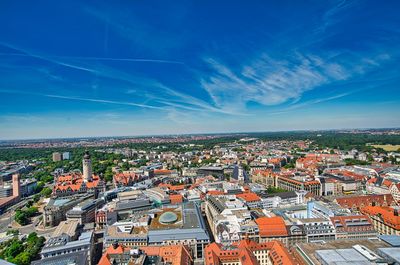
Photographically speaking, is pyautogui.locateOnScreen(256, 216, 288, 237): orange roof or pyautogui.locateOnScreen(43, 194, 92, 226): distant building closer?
pyautogui.locateOnScreen(256, 216, 288, 237): orange roof

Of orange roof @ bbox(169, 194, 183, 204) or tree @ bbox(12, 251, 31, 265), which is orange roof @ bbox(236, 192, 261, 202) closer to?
orange roof @ bbox(169, 194, 183, 204)

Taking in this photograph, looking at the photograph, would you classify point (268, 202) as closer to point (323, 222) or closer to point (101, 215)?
point (323, 222)

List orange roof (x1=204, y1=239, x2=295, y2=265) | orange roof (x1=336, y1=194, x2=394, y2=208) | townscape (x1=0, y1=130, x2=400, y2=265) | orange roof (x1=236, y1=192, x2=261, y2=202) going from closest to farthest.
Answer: orange roof (x1=204, y1=239, x2=295, y2=265) < townscape (x1=0, y1=130, x2=400, y2=265) < orange roof (x1=336, y1=194, x2=394, y2=208) < orange roof (x1=236, y1=192, x2=261, y2=202)

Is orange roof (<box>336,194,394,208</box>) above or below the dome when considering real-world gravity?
below

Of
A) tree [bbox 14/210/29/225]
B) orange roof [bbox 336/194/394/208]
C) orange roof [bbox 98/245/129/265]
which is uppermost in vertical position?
orange roof [bbox 98/245/129/265]

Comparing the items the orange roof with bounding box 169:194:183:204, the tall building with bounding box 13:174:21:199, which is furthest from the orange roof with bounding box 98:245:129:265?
the tall building with bounding box 13:174:21:199

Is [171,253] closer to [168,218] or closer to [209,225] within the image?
[168,218]

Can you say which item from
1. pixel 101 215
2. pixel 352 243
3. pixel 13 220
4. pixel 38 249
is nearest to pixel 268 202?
pixel 352 243
